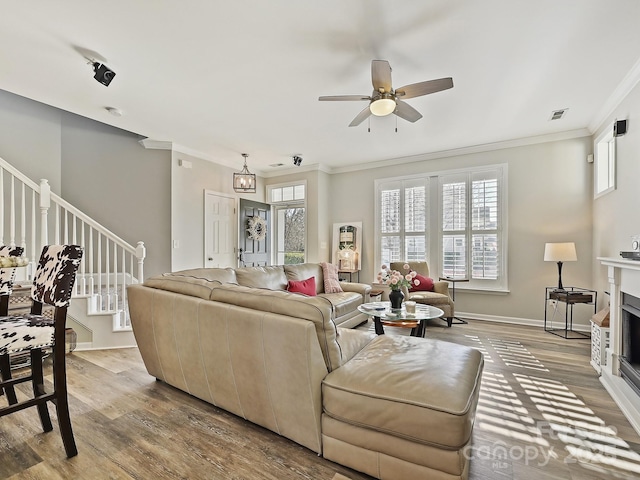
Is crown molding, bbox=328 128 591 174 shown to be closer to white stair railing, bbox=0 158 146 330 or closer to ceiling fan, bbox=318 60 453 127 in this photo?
ceiling fan, bbox=318 60 453 127

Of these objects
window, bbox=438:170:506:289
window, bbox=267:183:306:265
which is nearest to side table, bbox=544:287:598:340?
window, bbox=438:170:506:289

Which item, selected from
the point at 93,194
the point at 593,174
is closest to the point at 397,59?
the point at 593,174

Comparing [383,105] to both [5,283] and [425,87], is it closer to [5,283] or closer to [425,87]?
[425,87]

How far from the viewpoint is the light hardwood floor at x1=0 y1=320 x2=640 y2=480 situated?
1.53m

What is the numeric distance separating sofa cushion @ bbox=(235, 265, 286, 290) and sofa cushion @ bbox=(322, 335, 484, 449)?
212 cm

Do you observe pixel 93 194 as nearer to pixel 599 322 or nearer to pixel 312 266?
pixel 312 266

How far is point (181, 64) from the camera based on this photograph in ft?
8.55

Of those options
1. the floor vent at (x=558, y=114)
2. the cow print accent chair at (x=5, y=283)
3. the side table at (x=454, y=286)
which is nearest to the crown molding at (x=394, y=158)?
the floor vent at (x=558, y=114)

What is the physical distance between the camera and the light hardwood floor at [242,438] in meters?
1.53

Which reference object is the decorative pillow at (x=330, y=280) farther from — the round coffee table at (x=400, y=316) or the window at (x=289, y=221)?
the window at (x=289, y=221)

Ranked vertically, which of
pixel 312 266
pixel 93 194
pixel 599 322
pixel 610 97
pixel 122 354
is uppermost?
pixel 610 97

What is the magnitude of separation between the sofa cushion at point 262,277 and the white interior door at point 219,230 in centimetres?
176

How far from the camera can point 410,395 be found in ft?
4.40

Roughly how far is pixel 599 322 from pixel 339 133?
3.64m
